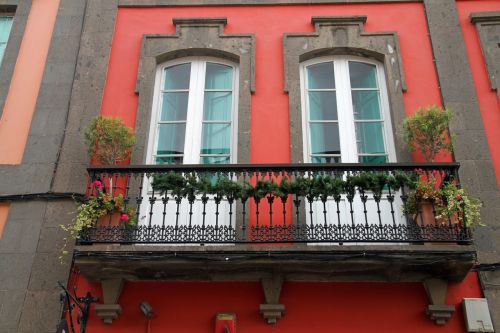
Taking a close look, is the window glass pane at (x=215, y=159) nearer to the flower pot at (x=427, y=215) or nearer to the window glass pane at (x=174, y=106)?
the window glass pane at (x=174, y=106)

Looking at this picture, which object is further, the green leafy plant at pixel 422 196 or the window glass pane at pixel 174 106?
the window glass pane at pixel 174 106

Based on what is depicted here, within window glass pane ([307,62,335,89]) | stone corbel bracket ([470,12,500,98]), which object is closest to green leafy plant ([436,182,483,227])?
stone corbel bracket ([470,12,500,98])

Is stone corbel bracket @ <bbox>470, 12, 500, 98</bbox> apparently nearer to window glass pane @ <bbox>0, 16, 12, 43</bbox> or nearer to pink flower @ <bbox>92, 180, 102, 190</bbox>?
pink flower @ <bbox>92, 180, 102, 190</bbox>

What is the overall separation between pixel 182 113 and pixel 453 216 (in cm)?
401

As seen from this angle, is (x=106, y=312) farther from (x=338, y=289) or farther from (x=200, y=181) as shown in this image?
(x=338, y=289)

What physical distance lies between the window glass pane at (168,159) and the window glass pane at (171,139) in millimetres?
79

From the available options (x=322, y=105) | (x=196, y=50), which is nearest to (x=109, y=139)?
(x=196, y=50)

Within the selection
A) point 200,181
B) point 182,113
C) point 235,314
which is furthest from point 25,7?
point 235,314

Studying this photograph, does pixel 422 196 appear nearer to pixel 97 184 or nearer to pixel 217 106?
pixel 217 106

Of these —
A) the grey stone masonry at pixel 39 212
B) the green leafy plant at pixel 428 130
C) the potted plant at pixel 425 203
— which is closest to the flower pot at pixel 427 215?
the potted plant at pixel 425 203

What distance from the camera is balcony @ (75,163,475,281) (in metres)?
6.30

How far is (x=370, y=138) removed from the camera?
315 inches

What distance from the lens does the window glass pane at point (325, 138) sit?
25.9 feet

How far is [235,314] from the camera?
6621 mm
